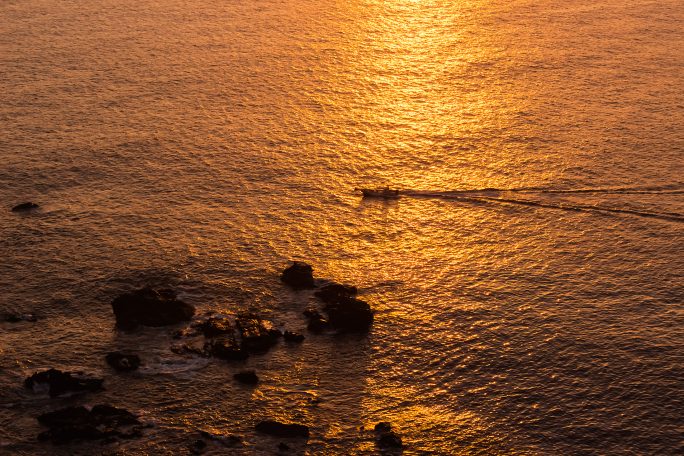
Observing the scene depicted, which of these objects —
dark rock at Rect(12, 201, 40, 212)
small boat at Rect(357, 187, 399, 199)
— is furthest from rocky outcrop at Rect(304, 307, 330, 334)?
dark rock at Rect(12, 201, 40, 212)

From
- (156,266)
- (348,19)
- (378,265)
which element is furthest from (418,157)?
(348,19)

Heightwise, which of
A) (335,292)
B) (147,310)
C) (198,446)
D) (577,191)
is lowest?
(198,446)

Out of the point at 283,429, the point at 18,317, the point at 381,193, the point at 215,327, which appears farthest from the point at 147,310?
the point at 381,193

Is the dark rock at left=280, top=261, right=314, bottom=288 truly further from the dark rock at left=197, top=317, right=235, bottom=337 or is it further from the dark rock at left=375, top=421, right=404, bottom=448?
the dark rock at left=375, top=421, right=404, bottom=448

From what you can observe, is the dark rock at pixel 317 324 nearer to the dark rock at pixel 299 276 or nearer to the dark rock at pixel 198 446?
the dark rock at pixel 299 276

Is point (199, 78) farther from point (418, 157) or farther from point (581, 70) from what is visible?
point (581, 70)

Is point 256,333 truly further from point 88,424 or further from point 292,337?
point 88,424
